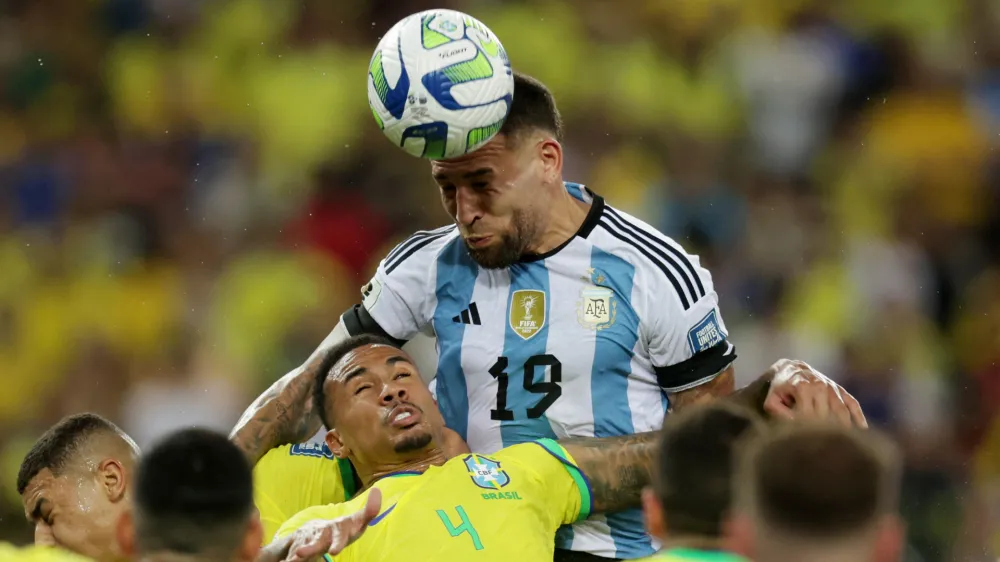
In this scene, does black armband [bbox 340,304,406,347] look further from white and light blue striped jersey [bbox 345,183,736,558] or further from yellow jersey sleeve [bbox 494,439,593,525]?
yellow jersey sleeve [bbox 494,439,593,525]

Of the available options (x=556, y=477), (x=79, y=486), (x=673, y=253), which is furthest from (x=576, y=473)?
(x=79, y=486)

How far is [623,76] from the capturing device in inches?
350

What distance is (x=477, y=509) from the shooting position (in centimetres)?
451

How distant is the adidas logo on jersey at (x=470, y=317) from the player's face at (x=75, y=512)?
4.97 feet

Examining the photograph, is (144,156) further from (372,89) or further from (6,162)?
(372,89)

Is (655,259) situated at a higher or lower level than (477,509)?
higher

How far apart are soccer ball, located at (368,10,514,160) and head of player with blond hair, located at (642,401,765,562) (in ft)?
5.25

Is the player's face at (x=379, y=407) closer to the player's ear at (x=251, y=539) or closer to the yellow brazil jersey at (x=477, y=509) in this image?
the yellow brazil jersey at (x=477, y=509)

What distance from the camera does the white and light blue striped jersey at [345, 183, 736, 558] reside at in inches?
198

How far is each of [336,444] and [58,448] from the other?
3.75 feet

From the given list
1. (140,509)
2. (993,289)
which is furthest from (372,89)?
(993,289)

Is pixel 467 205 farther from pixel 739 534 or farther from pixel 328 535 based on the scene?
pixel 739 534

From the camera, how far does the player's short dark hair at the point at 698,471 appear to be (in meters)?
3.15

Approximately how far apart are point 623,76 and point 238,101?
256cm
